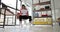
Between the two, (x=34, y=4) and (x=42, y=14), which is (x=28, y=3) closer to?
(x=34, y=4)

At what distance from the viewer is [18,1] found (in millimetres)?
4359

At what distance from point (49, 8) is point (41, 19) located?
2.00ft

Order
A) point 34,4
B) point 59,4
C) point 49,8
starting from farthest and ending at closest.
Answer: point 59,4 < point 34,4 < point 49,8

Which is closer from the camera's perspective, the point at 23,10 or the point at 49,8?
the point at 23,10

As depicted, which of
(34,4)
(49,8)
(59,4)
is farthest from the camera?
(59,4)

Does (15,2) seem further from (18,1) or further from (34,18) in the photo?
(34,18)

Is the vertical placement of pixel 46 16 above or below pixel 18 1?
below

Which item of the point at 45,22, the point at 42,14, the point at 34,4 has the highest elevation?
the point at 34,4

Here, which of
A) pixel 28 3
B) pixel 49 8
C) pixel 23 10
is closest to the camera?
pixel 23 10

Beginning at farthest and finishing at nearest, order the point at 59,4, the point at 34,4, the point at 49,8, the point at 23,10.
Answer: the point at 59,4 → the point at 34,4 → the point at 49,8 → the point at 23,10

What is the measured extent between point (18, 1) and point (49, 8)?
1.20 meters

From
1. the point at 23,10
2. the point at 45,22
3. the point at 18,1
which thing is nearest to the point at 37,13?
the point at 45,22

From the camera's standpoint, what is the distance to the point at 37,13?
4691 millimetres

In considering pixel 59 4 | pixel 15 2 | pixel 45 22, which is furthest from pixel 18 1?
pixel 59 4
